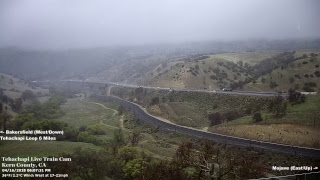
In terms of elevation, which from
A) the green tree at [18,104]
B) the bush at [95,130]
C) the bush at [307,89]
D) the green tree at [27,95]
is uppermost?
the green tree at [18,104]

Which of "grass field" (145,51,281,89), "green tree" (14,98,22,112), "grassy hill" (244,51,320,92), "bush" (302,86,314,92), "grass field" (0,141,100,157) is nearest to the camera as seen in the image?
"grass field" (0,141,100,157)

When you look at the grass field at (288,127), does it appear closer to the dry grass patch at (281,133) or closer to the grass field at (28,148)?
the dry grass patch at (281,133)

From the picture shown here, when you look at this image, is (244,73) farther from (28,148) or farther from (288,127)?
(28,148)

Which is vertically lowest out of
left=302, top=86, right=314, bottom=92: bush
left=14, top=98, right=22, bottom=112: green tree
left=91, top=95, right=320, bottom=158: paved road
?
left=91, top=95, right=320, bottom=158: paved road

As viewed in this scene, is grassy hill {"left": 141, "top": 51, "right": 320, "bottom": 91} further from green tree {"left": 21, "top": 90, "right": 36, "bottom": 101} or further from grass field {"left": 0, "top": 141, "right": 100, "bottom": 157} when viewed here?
grass field {"left": 0, "top": 141, "right": 100, "bottom": 157}

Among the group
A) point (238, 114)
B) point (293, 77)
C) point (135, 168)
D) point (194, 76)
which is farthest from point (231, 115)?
point (194, 76)

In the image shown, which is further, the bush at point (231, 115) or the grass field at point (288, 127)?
the bush at point (231, 115)

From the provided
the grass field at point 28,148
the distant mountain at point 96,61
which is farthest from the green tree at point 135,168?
the distant mountain at point 96,61

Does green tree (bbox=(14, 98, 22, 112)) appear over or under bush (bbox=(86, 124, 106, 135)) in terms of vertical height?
over

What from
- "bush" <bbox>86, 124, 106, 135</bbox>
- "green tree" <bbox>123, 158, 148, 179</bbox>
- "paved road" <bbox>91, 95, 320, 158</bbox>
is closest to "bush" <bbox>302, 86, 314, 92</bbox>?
"paved road" <bbox>91, 95, 320, 158</bbox>

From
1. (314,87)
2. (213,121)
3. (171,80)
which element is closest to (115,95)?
(171,80)

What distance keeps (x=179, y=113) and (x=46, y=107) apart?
24.0 m

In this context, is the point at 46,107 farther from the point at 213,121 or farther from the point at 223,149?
the point at 213,121

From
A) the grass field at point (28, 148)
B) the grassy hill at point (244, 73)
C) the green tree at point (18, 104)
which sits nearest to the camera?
the grass field at point (28, 148)
